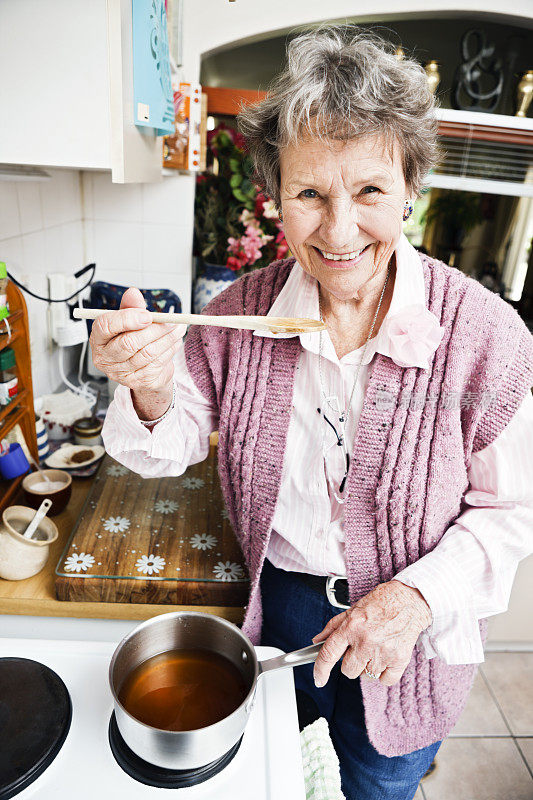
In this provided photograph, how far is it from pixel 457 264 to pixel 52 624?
2904mm

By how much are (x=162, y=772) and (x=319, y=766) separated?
233 mm

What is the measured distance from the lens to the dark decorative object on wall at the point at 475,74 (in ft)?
7.30

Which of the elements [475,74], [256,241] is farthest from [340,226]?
[475,74]

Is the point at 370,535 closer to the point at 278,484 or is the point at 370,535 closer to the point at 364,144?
the point at 278,484

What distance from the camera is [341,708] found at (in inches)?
37.9

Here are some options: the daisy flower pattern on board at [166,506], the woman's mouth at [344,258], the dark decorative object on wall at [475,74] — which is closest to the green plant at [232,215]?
the dark decorative object on wall at [475,74]

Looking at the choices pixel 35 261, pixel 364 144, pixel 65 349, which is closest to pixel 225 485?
pixel 364 144

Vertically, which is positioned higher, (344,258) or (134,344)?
(344,258)

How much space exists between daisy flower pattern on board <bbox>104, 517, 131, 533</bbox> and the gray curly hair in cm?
73

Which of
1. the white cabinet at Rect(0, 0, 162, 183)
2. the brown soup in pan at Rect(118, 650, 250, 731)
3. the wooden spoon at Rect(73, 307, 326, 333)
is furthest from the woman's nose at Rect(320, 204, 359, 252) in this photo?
the brown soup in pan at Rect(118, 650, 250, 731)

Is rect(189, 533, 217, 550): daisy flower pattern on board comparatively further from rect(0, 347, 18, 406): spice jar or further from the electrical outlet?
the electrical outlet

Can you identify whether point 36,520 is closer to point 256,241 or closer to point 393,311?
point 393,311

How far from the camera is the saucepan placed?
0.56 metres

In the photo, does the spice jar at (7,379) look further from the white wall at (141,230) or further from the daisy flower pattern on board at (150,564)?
the white wall at (141,230)
